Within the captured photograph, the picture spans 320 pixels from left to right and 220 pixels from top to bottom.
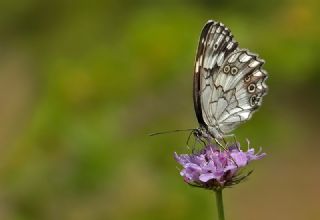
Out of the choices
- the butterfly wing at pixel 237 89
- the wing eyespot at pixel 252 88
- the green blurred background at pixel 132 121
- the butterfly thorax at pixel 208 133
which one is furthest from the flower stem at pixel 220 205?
the green blurred background at pixel 132 121

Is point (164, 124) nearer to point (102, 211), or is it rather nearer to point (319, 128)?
point (102, 211)

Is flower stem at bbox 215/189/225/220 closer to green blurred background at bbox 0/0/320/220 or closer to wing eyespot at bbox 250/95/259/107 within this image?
wing eyespot at bbox 250/95/259/107

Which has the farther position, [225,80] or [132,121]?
[132,121]

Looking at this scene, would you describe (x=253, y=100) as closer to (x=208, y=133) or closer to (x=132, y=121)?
(x=208, y=133)

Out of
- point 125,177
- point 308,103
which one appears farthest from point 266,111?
point 308,103

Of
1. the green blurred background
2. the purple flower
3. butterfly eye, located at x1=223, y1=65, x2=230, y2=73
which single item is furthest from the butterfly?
the green blurred background

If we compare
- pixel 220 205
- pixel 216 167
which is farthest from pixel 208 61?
pixel 220 205
